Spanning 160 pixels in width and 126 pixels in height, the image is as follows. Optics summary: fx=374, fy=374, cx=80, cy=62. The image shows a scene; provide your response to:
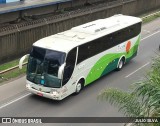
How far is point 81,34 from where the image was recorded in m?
19.2

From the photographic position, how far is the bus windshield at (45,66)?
660 inches

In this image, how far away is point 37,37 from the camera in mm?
24578

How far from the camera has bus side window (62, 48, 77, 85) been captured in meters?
16.9

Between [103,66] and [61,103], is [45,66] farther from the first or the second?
[103,66]

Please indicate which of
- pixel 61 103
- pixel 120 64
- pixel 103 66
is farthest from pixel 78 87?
pixel 120 64

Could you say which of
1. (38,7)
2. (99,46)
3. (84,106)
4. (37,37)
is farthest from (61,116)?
(38,7)

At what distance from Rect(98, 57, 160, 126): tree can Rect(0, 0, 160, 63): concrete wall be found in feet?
43.8

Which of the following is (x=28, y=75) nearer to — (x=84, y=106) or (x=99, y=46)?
(x=84, y=106)

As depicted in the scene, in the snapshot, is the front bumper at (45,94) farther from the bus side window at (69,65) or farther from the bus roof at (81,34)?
the bus roof at (81,34)

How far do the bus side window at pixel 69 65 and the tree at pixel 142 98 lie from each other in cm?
716

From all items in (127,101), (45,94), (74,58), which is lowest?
(45,94)

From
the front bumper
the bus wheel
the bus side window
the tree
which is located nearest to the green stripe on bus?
the bus wheel

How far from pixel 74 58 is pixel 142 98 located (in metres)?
8.86

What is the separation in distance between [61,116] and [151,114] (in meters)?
7.74
